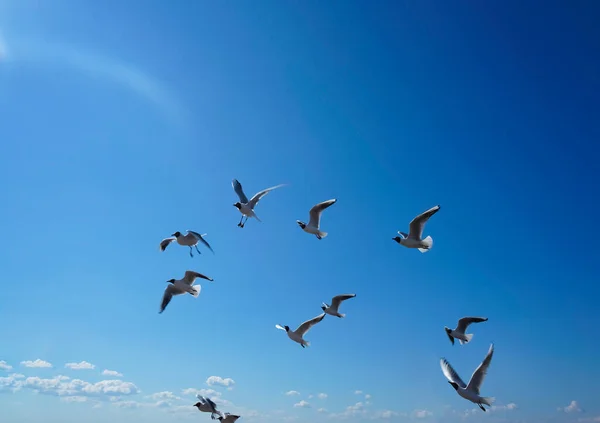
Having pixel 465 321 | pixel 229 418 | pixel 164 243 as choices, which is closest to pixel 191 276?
pixel 164 243

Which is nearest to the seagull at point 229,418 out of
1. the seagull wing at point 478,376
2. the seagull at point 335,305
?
the seagull at point 335,305

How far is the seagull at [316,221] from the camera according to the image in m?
22.9

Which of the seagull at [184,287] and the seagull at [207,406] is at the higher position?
the seagull at [184,287]

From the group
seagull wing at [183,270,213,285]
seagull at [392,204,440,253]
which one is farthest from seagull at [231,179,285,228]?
seagull at [392,204,440,253]

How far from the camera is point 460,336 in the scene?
72.2 ft

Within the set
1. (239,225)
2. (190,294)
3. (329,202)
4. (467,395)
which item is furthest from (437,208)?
(190,294)

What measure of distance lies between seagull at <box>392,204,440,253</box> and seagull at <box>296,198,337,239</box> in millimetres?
3466

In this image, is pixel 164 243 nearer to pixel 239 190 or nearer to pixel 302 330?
pixel 239 190

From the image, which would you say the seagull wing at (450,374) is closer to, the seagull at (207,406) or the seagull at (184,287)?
the seagull at (207,406)

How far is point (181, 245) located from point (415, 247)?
10257 mm

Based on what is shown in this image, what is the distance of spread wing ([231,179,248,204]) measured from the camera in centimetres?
2406

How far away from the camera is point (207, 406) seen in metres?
18.8

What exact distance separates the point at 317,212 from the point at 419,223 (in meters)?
4.87

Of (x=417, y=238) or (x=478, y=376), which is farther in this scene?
(x=417, y=238)
